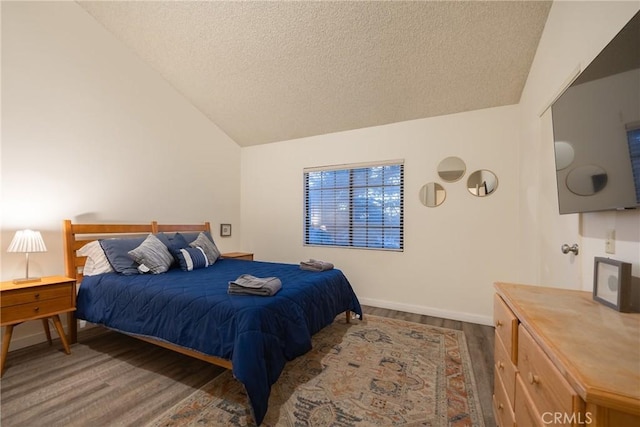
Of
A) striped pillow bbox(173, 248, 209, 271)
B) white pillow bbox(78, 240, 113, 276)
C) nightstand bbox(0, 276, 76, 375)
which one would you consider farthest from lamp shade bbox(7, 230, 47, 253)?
striped pillow bbox(173, 248, 209, 271)

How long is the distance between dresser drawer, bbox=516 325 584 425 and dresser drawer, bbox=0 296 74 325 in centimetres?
338

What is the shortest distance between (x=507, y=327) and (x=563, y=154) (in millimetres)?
1035

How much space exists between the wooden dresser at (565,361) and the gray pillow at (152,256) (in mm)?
3051

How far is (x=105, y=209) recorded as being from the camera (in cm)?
319

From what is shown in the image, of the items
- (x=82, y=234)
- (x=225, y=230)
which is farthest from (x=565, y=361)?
(x=225, y=230)

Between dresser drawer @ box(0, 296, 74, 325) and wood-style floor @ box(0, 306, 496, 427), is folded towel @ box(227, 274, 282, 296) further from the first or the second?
dresser drawer @ box(0, 296, 74, 325)

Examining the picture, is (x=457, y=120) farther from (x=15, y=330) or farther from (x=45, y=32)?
(x=15, y=330)

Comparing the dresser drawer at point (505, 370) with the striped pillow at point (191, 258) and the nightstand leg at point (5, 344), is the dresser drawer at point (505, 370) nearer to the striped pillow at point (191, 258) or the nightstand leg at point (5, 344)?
the striped pillow at point (191, 258)

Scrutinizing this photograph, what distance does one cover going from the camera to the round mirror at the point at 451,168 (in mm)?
3424

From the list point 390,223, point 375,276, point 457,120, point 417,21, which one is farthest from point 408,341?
point 417,21

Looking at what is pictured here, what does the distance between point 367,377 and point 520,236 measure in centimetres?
239

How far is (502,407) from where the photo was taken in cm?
140

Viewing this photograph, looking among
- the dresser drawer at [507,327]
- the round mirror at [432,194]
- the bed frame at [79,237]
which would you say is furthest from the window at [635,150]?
the bed frame at [79,237]

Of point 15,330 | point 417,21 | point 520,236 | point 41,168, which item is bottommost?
point 15,330
